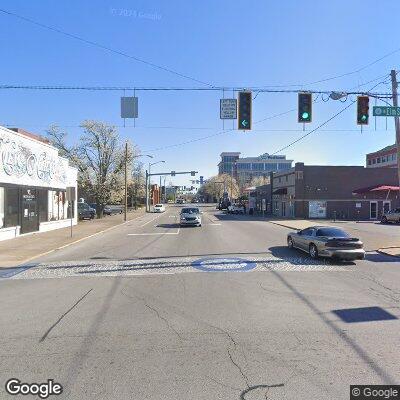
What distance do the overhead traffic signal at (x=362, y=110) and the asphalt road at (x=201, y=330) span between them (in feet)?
22.1

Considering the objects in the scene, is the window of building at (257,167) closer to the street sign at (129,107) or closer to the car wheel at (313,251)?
the street sign at (129,107)

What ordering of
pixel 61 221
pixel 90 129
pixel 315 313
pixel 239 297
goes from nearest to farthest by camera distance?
pixel 315 313 → pixel 239 297 → pixel 61 221 → pixel 90 129

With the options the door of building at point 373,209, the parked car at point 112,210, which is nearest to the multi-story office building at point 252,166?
the parked car at point 112,210

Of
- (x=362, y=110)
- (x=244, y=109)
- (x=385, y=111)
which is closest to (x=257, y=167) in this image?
(x=385, y=111)

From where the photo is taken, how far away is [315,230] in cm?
1739

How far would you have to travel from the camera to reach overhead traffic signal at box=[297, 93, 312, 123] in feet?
58.0

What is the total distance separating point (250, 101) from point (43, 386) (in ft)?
47.8

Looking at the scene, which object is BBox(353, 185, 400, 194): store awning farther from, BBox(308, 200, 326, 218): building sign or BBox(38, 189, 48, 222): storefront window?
BBox(38, 189, 48, 222): storefront window

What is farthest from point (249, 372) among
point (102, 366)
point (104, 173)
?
point (104, 173)

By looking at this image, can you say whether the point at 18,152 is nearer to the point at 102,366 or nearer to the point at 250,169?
the point at 102,366

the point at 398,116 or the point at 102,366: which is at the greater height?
the point at 398,116

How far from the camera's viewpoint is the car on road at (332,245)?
51.6ft

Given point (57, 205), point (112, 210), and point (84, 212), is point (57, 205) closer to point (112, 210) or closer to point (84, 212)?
point (84, 212)

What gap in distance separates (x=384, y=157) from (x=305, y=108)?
9474 cm
